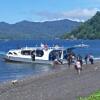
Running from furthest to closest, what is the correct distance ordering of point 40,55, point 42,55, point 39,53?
1. point 39,53
2. point 40,55
3. point 42,55

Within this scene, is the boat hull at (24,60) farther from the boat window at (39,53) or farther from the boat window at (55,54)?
the boat window at (55,54)

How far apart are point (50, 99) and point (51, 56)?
47.9 m

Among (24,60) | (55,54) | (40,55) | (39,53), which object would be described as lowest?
(24,60)

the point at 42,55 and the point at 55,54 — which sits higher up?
the point at 55,54

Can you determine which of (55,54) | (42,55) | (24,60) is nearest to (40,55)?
(42,55)

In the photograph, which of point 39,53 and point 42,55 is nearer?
point 42,55

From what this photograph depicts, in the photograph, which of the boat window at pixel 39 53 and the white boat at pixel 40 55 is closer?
the white boat at pixel 40 55

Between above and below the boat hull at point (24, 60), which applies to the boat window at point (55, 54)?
above

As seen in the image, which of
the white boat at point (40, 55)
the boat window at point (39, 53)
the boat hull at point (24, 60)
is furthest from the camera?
the boat window at point (39, 53)

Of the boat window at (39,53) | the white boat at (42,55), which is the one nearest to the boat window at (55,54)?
the white boat at (42,55)

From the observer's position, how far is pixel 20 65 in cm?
7300

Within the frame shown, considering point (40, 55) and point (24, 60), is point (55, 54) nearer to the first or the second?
point (40, 55)

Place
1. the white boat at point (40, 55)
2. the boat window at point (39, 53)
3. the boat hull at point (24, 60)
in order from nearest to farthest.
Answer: the white boat at point (40, 55), the boat hull at point (24, 60), the boat window at point (39, 53)

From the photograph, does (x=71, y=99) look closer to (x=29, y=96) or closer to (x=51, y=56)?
(x=29, y=96)
